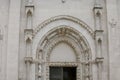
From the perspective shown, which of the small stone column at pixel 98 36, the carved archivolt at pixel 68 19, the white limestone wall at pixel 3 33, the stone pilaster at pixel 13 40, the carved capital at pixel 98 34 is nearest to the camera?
the stone pilaster at pixel 13 40

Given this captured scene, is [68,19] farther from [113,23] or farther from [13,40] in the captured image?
[13,40]

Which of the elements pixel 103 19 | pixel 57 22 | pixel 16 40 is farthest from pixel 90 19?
pixel 16 40

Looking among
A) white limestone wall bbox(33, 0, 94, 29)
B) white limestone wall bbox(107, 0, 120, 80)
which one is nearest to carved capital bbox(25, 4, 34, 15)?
white limestone wall bbox(33, 0, 94, 29)

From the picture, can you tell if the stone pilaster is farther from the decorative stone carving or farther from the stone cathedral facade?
the decorative stone carving

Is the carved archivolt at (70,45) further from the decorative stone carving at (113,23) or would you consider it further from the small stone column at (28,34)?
the decorative stone carving at (113,23)

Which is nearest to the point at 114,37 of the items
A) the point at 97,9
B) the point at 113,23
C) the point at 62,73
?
the point at 113,23

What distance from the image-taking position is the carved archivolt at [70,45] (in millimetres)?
14684

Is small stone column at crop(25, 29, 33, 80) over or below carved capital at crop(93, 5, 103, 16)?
below

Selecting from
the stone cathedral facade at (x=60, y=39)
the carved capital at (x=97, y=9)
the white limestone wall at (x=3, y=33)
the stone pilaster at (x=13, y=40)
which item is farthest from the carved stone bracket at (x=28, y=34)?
the carved capital at (x=97, y=9)

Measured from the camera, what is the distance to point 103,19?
1511cm

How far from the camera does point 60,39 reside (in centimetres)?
1515

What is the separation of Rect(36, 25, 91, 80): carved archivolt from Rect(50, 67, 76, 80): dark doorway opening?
27cm

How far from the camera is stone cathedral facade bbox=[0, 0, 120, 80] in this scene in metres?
14.3

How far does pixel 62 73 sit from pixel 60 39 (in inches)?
67.1
